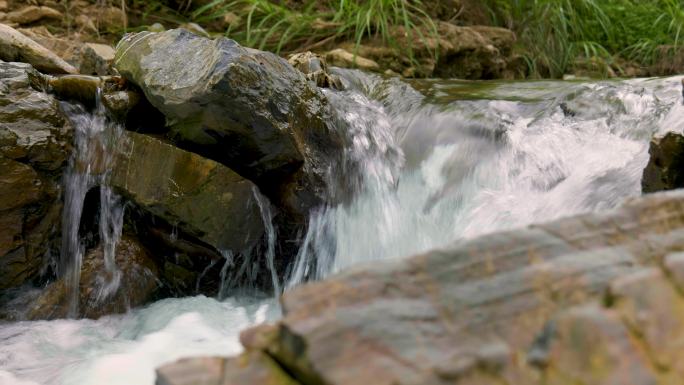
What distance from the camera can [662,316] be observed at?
1315mm

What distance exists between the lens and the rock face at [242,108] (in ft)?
9.71

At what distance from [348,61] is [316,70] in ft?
4.80

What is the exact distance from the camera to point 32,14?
17.9 feet

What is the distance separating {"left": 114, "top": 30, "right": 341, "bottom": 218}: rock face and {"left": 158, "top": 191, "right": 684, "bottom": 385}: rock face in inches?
67.4

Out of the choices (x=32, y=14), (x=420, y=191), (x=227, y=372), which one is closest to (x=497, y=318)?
(x=227, y=372)

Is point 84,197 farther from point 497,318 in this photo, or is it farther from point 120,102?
point 497,318

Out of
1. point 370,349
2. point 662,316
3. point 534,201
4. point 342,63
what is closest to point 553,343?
point 662,316

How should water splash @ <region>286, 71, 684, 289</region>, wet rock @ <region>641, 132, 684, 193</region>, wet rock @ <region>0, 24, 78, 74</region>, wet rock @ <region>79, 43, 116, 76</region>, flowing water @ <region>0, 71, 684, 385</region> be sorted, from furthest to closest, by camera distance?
wet rock @ <region>79, 43, 116, 76</region> → wet rock @ <region>0, 24, 78, 74</region> → water splash @ <region>286, 71, 684, 289</region> → flowing water @ <region>0, 71, 684, 385</region> → wet rock @ <region>641, 132, 684, 193</region>

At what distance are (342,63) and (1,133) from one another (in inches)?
123

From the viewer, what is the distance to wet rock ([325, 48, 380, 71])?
554cm

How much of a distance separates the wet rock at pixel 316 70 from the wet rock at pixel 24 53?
1330mm

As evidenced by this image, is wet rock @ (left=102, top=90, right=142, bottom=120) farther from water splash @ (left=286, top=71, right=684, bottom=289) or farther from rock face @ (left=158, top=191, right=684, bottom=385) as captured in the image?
rock face @ (left=158, top=191, right=684, bottom=385)

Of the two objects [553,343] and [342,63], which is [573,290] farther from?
[342,63]

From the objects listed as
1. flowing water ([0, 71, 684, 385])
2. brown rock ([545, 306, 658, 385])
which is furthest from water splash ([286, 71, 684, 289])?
brown rock ([545, 306, 658, 385])
